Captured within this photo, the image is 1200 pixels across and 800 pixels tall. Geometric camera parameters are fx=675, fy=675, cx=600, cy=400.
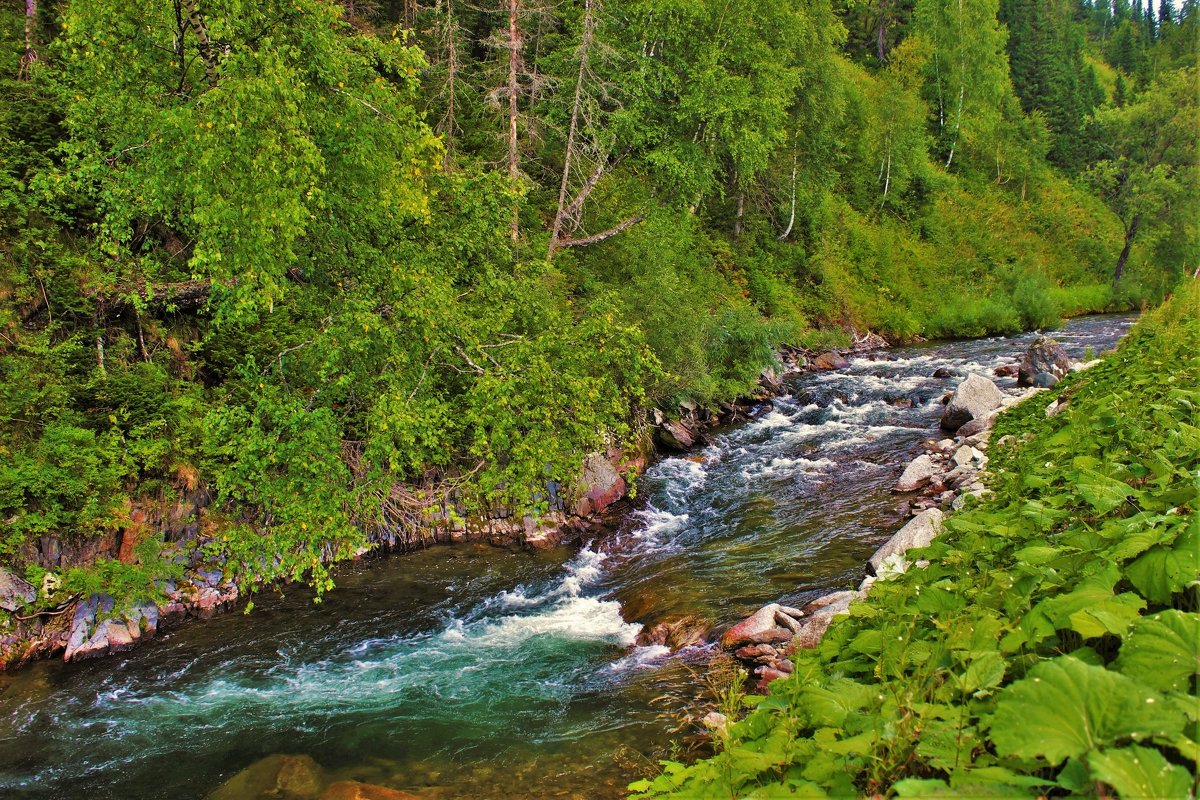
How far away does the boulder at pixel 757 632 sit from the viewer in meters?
7.22

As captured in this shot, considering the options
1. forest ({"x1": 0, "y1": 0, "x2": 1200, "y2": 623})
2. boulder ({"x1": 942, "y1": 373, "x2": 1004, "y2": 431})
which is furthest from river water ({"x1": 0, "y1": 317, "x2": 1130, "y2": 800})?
boulder ({"x1": 942, "y1": 373, "x2": 1004, "y2": 431})

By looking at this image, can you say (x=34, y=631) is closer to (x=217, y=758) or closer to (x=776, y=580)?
(x=217, y=758)

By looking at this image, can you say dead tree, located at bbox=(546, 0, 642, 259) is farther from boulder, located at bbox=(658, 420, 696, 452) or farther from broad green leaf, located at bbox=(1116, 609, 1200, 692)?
broad green leaf, located at bbox=(1116, 609, 1200, 692)

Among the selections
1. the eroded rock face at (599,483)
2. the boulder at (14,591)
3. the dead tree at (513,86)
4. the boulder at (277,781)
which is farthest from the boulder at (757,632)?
the dead tree at (513,86)

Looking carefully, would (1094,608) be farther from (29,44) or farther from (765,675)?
(29,44)

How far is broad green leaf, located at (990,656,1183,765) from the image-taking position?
173cm

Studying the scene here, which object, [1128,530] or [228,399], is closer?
[1128,530]

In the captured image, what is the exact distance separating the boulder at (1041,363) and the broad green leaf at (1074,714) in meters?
18.8

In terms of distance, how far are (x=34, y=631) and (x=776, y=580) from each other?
905cm

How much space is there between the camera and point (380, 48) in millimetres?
9203

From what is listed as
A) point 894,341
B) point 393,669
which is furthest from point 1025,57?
point 393,669

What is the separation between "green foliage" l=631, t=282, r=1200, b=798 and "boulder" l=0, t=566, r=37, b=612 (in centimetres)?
825

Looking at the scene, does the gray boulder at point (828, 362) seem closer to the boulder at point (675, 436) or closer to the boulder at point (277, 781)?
the boulder at point (675, 436)

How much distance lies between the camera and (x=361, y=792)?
18.4 ft
